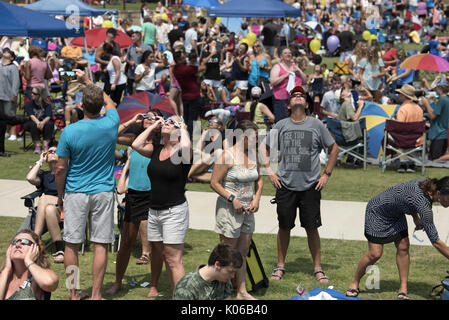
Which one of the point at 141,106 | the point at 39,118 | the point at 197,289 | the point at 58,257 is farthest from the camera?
the point at 39,118

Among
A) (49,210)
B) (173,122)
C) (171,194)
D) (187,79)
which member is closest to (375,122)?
(187,79)

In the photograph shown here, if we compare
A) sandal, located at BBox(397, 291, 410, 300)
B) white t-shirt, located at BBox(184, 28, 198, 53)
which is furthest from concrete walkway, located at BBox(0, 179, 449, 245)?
white t-shirt, located at BBox(184, 28, 198, 53)

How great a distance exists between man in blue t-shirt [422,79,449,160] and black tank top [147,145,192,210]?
826 cm

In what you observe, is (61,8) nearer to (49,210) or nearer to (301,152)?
(49,210)

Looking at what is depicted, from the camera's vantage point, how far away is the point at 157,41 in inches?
981

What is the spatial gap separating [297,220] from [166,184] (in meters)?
4.07

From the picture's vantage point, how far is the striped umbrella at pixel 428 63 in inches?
608

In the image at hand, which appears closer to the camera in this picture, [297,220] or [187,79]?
[297,220]

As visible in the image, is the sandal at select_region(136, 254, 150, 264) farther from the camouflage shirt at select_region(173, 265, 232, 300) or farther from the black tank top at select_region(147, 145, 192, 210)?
the camouflage shirt at select_region(173, 265, 232, 300)

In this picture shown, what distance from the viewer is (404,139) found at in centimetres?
1280

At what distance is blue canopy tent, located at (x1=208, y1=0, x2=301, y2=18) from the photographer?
17.9 metres
